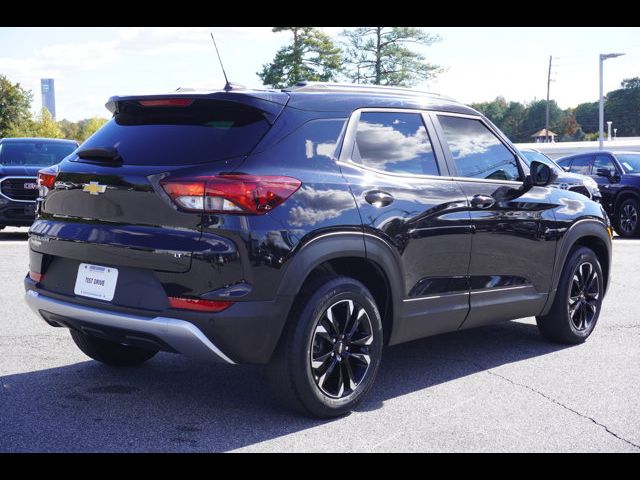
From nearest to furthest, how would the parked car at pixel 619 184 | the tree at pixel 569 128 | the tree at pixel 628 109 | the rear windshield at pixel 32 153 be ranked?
the rear windshield at pixel 32 153, the parked car at pixel 619 184, the tree at pixel 628 109, the tree at pixel 569 128

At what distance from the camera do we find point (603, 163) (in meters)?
17.3

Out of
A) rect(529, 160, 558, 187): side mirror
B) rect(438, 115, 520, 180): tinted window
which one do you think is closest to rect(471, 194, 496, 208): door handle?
rect(438, 115, 520, 180): tinted window

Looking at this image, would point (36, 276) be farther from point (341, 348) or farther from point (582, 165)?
point (582, 165)

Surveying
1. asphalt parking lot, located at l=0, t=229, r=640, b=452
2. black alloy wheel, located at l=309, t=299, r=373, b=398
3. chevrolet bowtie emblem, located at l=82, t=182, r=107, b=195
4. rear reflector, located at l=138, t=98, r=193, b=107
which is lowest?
asphalt parking lot, located at l=0, t=229, r=640, b=452

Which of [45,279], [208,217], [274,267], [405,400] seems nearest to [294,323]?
[274,267]

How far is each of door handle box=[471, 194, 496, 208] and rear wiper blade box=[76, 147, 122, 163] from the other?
225 cm

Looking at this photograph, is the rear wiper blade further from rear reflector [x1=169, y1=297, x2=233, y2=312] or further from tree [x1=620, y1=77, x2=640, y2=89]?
tree [x1=620, y1=77, x2=640, y2=89]

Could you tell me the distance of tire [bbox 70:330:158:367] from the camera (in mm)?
5402

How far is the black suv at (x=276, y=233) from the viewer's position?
411cm

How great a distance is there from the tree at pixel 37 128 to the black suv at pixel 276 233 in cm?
6628

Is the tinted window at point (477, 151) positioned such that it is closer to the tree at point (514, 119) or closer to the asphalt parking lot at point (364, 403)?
the asphalt parking lot at point (364, 403)

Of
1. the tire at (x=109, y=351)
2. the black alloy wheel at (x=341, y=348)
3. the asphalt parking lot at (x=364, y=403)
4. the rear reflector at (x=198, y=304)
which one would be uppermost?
the rear reflector at (x=198, y=304)

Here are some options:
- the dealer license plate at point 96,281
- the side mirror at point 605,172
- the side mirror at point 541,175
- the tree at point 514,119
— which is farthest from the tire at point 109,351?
the tree at point 514,119

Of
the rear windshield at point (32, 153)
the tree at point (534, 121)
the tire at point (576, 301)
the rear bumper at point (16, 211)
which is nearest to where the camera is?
the tire at point (576, 301)
